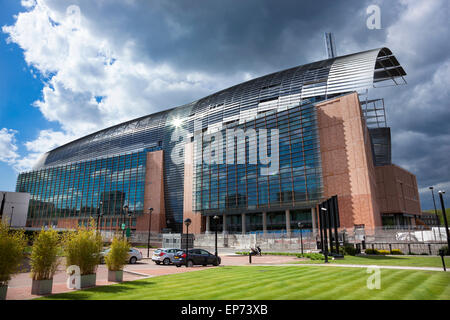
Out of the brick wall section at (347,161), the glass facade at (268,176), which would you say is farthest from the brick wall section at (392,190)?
the glass facade at (268,176)

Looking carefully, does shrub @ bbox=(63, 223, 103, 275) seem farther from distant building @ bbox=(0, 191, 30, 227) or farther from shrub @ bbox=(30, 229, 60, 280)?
distant building @ bbox=(0, 191, 30, 227)

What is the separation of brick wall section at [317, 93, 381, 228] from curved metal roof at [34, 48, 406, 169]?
5444 mm

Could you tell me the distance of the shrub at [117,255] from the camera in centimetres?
1312

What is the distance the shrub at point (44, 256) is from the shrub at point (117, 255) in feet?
9.16

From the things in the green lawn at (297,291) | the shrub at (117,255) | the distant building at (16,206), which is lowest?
the green lawn at (297,291)

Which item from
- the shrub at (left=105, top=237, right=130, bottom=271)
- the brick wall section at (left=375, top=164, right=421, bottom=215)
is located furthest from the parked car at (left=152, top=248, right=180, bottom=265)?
the brick wall section at (left=375, top=164, right=421, bottom=215)

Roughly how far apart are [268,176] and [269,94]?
19.8 meters

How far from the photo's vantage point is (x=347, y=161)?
48.8m

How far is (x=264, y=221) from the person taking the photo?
5922cm

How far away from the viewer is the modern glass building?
53.4 meters

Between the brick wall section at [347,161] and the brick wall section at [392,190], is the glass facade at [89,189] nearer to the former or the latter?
the brick wall section at [347,161]
